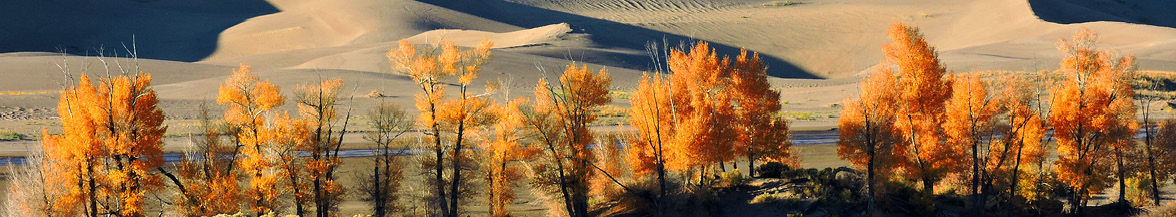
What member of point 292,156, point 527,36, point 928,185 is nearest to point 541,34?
point 527,36

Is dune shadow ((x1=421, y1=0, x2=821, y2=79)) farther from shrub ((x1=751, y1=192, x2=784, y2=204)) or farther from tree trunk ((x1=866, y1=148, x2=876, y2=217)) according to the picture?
tree trunk ((x1=866, y1=148, x2=876, y2=217))

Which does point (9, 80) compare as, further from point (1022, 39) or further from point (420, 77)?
point (1022, 39)

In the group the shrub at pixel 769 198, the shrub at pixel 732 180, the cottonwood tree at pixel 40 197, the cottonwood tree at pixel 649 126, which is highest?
the cottonwood tree at pixel 649 126

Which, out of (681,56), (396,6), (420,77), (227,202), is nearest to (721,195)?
(681,56)

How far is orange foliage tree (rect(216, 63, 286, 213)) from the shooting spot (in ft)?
101

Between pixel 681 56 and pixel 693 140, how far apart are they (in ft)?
16.9

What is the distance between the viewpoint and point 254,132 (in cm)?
3138

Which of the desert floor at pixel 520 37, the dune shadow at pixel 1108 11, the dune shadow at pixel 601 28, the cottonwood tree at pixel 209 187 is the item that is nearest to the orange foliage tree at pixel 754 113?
the cottonwood tree at pixel 209 187

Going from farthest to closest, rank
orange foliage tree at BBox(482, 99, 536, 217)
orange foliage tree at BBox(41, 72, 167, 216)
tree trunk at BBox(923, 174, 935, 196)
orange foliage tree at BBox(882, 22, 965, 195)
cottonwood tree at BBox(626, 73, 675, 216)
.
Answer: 1. orange foliage tree at BBox(882, 22, 965, 195)
2. cottonwood tree at BBox(626, 73, 675, 216)
3. tree trunk at BBox(923, 174, 935, 196)
4. orange foliage tree at BBox(482, 99, 536, 217)
5. orange foliage tree at BBox(41, 72, 167, 216)

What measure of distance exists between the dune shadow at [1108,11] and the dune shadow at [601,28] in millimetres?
49100

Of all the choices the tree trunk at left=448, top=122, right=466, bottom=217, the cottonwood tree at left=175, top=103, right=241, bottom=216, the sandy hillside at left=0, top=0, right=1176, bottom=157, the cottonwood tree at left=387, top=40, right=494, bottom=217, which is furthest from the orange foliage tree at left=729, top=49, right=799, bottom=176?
the sandy hillside at left=0, top=0, right=1176, bottom=157

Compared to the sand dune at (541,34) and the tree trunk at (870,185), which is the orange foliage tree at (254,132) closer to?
the tree trunk at (870,185)

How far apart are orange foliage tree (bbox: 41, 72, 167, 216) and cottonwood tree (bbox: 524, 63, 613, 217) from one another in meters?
13.3

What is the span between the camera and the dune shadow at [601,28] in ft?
364
